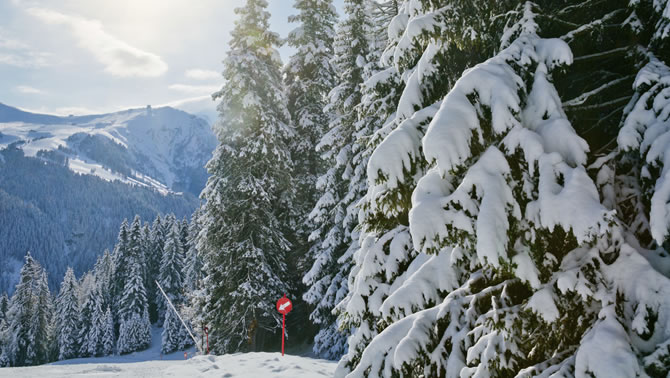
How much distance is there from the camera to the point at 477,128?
3.06 metres

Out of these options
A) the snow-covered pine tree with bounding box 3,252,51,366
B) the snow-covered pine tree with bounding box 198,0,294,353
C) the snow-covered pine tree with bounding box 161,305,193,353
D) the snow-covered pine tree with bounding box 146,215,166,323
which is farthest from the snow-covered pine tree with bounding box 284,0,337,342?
the snow-covered pine tree with bounding box 146,215,166,323

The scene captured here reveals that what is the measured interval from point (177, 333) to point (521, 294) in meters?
54.9

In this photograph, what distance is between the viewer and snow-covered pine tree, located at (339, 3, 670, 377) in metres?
2.65

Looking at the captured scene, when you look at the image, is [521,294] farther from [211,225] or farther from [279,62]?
[279,62]

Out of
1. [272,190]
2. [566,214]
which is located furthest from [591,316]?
[272,190]

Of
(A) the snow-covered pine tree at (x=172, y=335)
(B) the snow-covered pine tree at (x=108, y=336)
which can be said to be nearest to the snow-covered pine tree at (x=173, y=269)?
(A) the snow-covered pine tree at (x=172, y=335)

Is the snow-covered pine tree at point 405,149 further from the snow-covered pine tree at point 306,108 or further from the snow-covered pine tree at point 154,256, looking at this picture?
the snow-covered pine tree at point 154,256

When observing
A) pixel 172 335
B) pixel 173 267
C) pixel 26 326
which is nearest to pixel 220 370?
pixel 172 335

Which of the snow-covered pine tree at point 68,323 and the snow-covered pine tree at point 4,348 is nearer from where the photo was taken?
the snow-covered pine tree at point 4,348

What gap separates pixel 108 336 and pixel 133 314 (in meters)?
4.77

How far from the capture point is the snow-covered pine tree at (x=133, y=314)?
176 ft

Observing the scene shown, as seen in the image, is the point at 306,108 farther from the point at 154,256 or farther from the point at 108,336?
the point at 154,256

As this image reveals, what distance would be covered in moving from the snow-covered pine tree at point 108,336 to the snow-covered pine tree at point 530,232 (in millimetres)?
62620

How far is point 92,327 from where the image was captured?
53.9m
